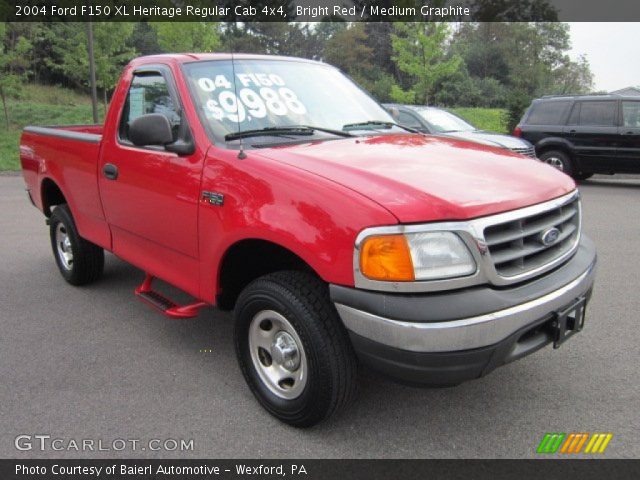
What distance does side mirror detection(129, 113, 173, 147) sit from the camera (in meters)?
3.10

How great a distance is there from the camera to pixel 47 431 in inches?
114

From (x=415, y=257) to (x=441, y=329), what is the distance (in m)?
0.31

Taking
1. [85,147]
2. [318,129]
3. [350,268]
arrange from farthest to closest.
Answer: [85,147] < [318,129] < [350,268]

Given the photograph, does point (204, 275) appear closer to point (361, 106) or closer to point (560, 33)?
point (361, 106)

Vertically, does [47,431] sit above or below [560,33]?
below

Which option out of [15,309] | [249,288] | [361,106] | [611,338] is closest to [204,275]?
[249,288]

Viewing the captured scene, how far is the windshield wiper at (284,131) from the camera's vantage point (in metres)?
3.19

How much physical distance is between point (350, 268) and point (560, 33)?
71.1 metres

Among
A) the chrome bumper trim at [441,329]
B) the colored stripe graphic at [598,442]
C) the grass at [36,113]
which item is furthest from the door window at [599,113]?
the grass at [36,113]

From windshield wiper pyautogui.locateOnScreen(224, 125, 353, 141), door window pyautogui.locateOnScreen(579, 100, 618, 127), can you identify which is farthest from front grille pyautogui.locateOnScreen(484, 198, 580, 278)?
door window pyautogui.locateOnScreen(579, 100, 618, 127)

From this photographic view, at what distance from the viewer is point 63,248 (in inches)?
210

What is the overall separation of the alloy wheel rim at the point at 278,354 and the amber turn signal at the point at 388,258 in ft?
1.99

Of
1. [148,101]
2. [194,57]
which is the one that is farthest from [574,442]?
[148,101]

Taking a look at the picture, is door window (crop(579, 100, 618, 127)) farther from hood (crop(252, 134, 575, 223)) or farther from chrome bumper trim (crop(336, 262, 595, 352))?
chrome bumper trim (crop(336, 262, 595, 352))
